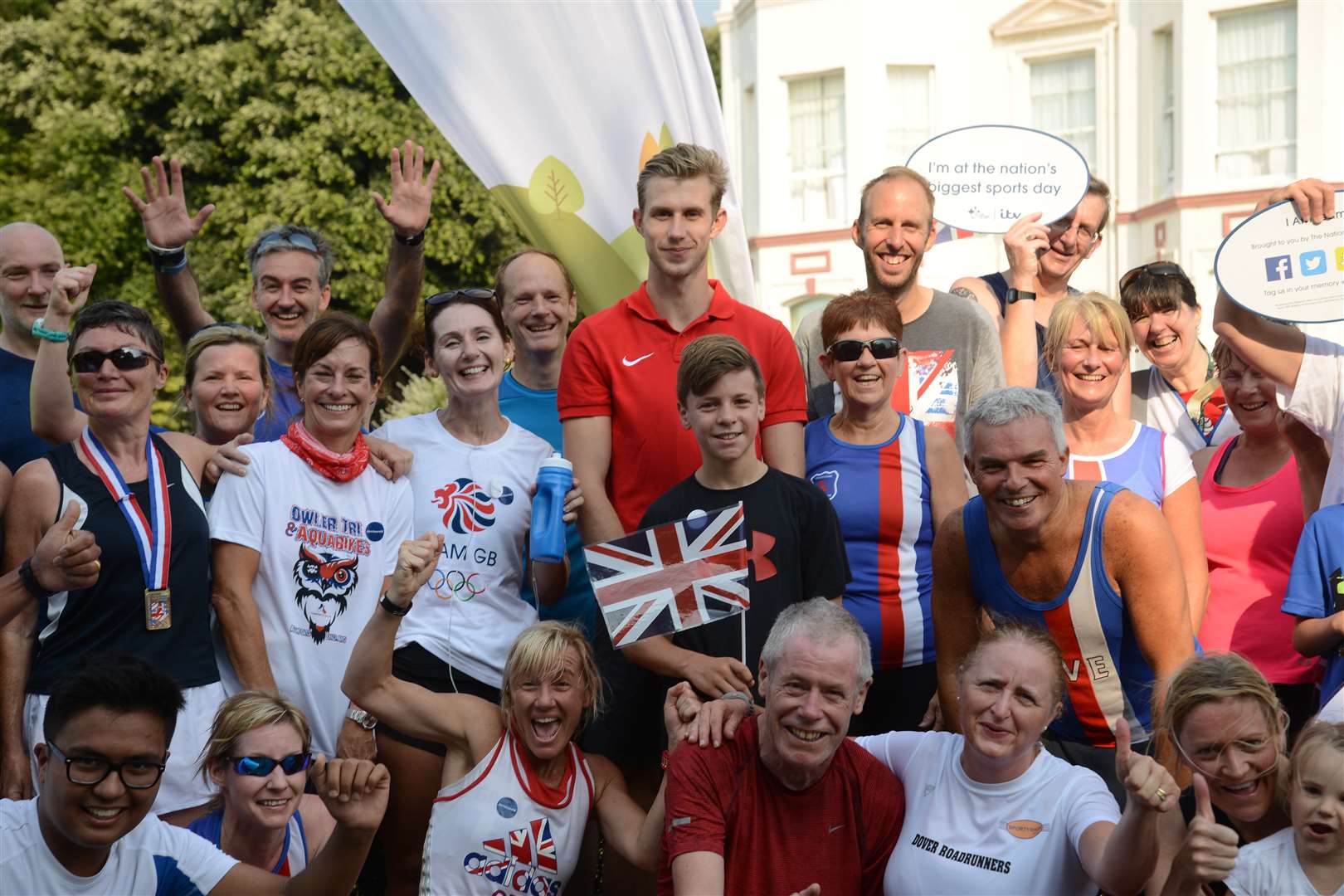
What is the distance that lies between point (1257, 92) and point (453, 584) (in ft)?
63.2

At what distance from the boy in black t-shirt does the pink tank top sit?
1.43 metres

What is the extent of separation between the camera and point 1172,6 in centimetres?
2144

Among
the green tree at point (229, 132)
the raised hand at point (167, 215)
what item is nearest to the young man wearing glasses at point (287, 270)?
the raised hand at point (167, 215)

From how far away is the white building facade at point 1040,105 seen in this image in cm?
2078

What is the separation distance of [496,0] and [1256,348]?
3.24 meters

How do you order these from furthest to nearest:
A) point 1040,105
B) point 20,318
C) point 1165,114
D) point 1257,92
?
point 1040,105 → point 1165,114 → point 1257,92 → point 20,318

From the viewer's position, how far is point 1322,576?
179 inches

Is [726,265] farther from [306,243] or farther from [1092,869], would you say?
[1092,869]

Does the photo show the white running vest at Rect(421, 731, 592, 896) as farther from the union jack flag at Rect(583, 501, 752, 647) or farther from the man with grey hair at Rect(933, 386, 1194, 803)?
the man with grey hair at Rect(933, 386, 1194, 803)

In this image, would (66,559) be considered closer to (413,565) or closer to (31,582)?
(31,582)

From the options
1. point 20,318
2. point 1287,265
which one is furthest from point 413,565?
point 1287,265

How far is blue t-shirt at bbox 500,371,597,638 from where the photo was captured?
16.3 feet

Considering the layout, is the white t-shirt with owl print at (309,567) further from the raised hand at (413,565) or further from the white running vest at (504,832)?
the raised hand at (413,565)

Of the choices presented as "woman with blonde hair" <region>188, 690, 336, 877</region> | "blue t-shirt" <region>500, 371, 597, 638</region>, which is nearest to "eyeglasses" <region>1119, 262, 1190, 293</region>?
"blue t-shirt" <region>500, 371, 597, 638</region>
